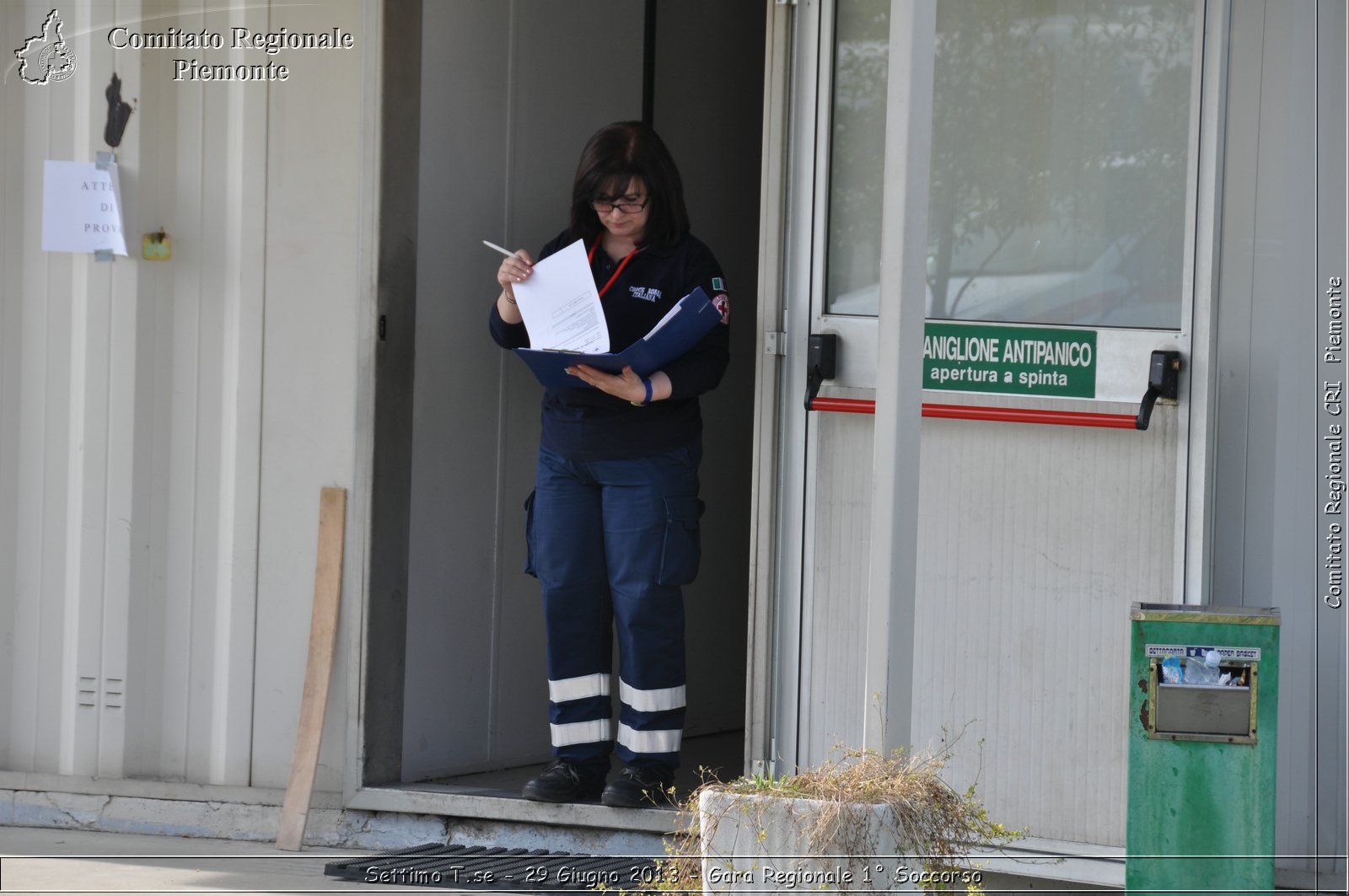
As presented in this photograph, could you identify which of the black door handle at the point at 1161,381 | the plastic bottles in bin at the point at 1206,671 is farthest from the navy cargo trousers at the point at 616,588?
the plastic bottles in bin at the point at 1206,671

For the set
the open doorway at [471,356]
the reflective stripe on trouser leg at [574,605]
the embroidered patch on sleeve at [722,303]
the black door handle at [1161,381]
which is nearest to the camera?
the black door handle at [1161,381]

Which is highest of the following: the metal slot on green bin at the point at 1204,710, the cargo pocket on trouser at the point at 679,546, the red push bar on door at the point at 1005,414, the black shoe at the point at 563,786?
the red push bar on door at the point at 1005,414

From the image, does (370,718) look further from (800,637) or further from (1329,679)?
(1329,679)

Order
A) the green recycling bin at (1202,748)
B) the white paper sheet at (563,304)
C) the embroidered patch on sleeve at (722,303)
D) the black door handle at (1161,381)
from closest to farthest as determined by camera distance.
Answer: the green recycling bin at (1202,748)
the black door handle at (1161,381)
the white paper sheet at (563,304)
the embroidered patch on sleeve at (722,303)

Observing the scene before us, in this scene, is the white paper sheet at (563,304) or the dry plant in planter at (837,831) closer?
the dry plant in planter at (837,831)

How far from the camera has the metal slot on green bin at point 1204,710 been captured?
3.54 metres

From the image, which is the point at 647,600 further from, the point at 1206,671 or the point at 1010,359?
the point at 1206,671

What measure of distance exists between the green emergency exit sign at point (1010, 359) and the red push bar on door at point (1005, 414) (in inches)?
1.9

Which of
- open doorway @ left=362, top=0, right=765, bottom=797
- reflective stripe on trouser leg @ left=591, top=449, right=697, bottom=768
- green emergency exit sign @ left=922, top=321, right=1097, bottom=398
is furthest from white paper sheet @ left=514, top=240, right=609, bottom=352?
green emergency exit sign @ left=922, top=321, right=1097, bottom=398

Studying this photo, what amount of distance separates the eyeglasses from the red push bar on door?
0.69 m

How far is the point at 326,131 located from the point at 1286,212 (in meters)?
2.60

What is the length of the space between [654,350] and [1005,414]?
907mm

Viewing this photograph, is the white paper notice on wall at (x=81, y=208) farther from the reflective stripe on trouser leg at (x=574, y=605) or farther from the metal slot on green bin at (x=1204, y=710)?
the metal slot on green bin at (x=1204, y=710)

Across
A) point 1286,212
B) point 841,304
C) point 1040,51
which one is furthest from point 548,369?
point 1286,212
